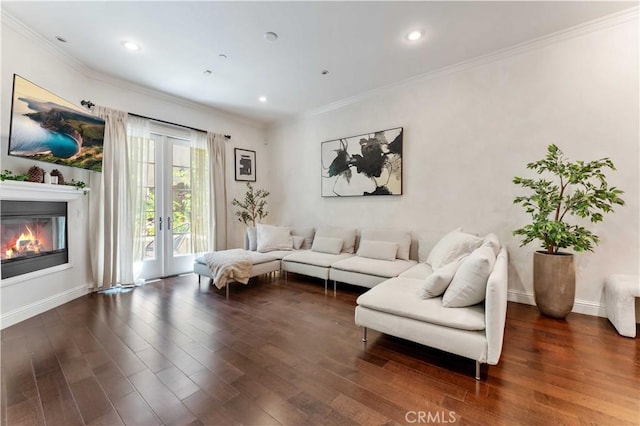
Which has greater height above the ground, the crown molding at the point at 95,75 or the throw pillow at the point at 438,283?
the crown molding at the point at 95,75

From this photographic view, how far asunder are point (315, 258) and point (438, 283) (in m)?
2.28

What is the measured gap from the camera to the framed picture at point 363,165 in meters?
4.31

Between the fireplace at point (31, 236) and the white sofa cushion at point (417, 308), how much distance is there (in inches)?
149

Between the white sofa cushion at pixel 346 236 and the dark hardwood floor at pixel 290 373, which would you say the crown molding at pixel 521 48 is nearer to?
the white sofa cushion at pixel 346 236

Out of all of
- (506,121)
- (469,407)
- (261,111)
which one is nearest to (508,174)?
(506,121)

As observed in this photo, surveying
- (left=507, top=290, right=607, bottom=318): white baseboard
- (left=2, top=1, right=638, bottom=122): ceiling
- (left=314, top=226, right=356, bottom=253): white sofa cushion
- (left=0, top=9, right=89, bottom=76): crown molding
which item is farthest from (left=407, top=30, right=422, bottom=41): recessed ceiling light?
(left=0, top=9, right=89, bottom=76): crown molding

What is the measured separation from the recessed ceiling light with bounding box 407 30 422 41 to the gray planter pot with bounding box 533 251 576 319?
283cm

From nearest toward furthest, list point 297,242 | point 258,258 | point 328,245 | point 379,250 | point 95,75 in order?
point 95,75 < point 379,250 < point 258,258 < point 328,245 < point 297,242

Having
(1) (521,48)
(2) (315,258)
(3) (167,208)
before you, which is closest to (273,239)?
(2) (315,258)

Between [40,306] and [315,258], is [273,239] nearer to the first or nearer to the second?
[315,258]

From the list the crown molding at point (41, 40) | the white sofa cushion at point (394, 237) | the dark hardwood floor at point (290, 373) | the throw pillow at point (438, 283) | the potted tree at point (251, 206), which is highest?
the crown molding at point (41, 40)

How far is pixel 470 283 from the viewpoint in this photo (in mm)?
2035

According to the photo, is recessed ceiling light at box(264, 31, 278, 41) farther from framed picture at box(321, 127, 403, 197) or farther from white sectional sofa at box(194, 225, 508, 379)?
white sectional sofa at box(194, 225, 508, 379)

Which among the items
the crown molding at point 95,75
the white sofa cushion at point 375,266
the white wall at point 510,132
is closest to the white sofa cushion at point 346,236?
the white wall at point 510,132
